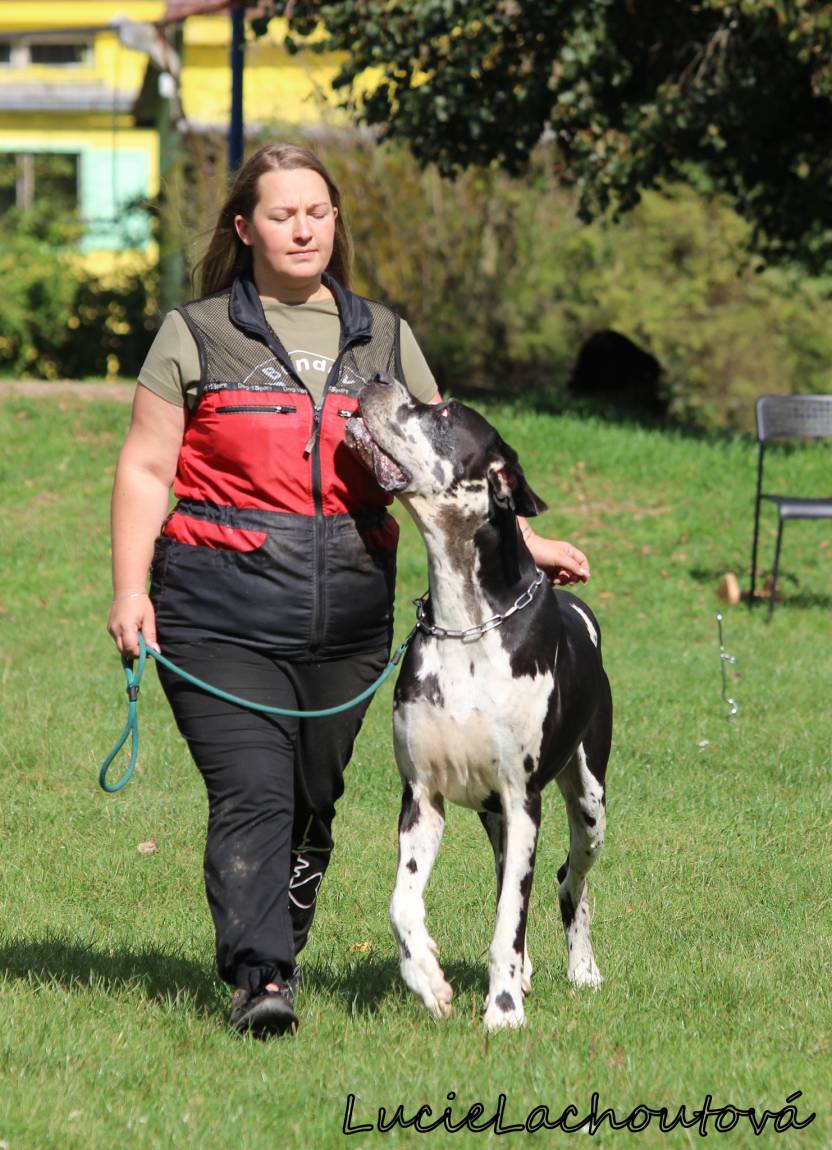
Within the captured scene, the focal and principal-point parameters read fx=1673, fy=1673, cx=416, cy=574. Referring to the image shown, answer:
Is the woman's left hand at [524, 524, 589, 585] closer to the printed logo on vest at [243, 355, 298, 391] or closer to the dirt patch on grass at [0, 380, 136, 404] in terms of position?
the printed logo on vest at [243, 355, 298, 391]

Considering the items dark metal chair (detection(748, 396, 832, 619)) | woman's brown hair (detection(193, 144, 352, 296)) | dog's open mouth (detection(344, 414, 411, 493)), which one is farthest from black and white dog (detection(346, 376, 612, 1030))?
dark metal chair (detection(748, 396, 832, 619))

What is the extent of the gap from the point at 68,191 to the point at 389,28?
20985 mm

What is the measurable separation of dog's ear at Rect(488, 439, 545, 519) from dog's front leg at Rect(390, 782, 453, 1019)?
79 cm

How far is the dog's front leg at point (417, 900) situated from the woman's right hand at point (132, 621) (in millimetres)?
805

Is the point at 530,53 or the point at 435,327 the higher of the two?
the point at 530,53

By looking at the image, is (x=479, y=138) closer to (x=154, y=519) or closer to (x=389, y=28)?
(x=389, y=28)

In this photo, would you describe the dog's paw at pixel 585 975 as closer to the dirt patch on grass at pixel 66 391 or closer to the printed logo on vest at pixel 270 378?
the printed logo on vest at pixel 270 378

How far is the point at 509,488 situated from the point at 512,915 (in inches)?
45.0

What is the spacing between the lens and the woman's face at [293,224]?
4504 mm

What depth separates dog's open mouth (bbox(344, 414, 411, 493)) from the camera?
4.36 metres

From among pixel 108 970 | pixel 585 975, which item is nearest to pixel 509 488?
pixel 585 975

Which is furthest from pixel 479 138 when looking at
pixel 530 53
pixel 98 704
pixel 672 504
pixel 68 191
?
pixel 68 191

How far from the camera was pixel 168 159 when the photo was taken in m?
27.3

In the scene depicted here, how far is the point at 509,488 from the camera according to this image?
446 centimetres
